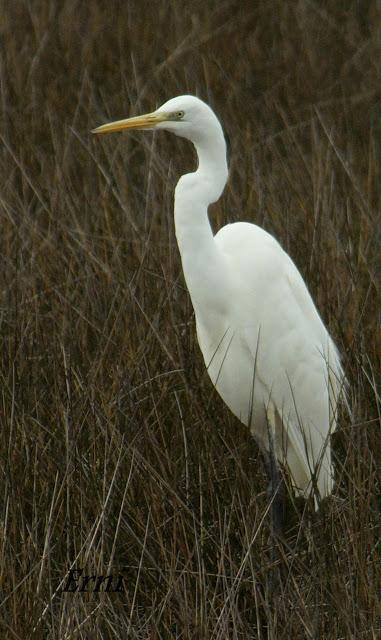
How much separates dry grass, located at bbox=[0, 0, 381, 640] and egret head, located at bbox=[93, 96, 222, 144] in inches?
18.3

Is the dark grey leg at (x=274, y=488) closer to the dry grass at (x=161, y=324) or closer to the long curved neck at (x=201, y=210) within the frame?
the dry grass at (x=161, y=324)

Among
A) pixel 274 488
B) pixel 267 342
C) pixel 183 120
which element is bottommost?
pixel 274 488

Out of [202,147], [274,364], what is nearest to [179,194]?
[202,147]

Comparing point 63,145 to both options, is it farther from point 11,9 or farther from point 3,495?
point 3,495

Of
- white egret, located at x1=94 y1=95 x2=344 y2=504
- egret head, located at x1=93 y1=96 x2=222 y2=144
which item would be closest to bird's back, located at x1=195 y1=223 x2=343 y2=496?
white egret, located at x1=94 y1=95 x2=344 y2=504

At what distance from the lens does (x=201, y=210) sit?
2428mm

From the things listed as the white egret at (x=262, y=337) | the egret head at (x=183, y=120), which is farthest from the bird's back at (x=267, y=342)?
the egret head at (x=183, y=120)

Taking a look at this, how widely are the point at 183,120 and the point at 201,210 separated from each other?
0.61ft

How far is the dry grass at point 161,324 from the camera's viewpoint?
2102mm

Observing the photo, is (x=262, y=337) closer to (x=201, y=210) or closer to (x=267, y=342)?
(x=267, y=342)

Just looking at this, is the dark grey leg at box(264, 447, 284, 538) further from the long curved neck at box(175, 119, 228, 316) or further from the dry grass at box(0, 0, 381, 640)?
the long curved neck at box(175, 119, 228, 316)

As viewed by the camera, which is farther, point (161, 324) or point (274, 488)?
point (161, 324)

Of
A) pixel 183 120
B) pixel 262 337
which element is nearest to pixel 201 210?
pixel 183 120

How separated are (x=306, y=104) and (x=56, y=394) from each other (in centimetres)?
239
